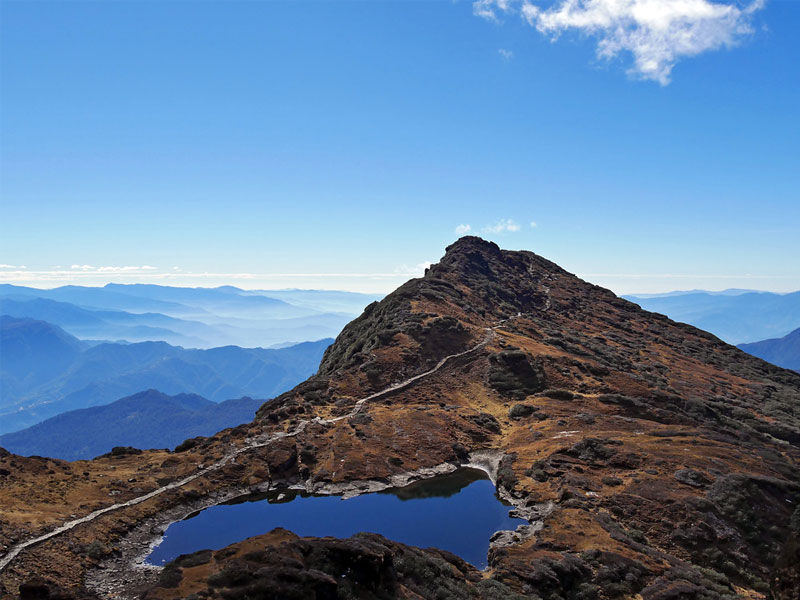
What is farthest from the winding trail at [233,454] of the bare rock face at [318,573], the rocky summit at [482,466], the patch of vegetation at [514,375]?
the bare rock face at [318,573]

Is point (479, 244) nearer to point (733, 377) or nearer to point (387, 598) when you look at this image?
point (733, 377)

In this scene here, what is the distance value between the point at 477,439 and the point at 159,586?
51.2m

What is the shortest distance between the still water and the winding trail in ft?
23.2

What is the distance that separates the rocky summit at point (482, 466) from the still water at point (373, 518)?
2120mm

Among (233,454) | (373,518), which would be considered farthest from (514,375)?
(233,454)

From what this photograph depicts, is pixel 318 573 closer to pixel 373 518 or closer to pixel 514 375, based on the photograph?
pixel 373 518

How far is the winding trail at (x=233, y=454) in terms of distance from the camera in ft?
129


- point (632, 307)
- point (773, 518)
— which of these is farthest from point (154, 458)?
point (632, 307)

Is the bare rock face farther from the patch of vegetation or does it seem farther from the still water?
the patch of vegetation

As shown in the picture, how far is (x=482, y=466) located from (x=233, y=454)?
35889 millimetres

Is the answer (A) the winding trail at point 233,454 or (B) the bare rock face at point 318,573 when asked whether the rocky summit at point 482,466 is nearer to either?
(B) the bare rock face at point 318,573

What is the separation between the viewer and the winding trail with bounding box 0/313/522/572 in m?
39.4

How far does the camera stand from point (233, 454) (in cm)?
6362

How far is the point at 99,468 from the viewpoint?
60594mm
